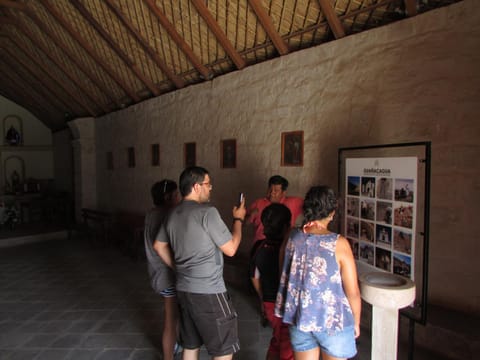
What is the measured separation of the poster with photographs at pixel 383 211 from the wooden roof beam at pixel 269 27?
2.10m

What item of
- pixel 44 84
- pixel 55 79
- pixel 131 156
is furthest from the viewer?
pixel 44 84

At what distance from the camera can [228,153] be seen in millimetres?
5621

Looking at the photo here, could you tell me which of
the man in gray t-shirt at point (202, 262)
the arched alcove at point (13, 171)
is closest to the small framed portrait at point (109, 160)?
the arched alcove at point (13, 171)

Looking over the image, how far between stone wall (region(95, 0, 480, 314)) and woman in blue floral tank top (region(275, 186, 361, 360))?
1914 millimetres

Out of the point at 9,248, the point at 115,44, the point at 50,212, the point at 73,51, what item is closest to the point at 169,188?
the point at 115,44

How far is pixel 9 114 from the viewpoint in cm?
1207

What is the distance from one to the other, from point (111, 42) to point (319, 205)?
5581 millimetres

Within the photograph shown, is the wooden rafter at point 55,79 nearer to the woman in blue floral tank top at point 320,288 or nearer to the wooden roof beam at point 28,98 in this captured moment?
→ the wooden roof beam at point 28,98

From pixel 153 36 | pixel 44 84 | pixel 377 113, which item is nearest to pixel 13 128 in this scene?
pixel 44 84

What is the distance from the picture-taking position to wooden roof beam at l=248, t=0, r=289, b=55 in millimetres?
4023

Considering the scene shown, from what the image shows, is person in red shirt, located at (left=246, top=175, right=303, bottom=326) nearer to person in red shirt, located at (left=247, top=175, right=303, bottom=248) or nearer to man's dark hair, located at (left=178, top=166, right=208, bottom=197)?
person in red shirt, located at (left=247, top=175, right=303, bottom=248)

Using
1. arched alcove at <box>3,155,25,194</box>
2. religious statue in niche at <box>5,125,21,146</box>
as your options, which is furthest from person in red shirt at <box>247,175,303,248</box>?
religious statue in niche at <box>5,125,21,146</box>

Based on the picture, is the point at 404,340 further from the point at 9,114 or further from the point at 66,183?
the point at 9,114

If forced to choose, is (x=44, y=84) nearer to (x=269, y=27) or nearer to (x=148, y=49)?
(x=148, y=49)
